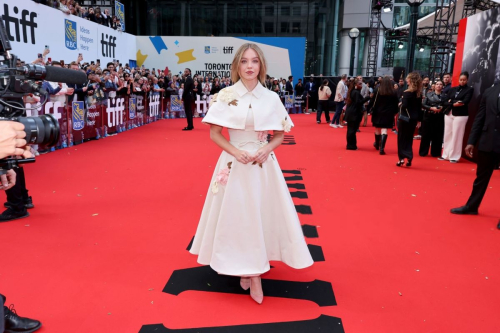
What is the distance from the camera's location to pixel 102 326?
259 centimetres

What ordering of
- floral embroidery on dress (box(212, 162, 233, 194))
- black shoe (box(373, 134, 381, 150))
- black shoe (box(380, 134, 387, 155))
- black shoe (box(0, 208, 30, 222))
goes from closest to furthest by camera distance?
floral embroidery on dress (box(212, 162, 233, 194)) < black shoe (box(0, 208, 30, 222)) < black shoe (box(380, 134, 387, 155)) < black shoe (box(373, 134, 381, 150))

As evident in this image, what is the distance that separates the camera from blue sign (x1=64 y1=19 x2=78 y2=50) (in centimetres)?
1381

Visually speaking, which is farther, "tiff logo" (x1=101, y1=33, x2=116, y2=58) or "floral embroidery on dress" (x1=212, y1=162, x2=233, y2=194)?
"tiff logo" (x1=101, y1=33, x2=116, y2=58)

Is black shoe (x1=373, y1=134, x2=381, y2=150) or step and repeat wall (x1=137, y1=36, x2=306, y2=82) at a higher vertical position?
step and repeat wall (x1=137, y1=36, x2=306, y2=82)

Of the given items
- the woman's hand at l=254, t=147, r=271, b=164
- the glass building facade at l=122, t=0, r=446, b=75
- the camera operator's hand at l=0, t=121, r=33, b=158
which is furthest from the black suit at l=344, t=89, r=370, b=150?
the glass building facade at l=122, t=0, r=446, b=75

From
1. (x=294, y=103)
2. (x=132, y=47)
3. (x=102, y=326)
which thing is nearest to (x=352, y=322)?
(x=102, y=326)

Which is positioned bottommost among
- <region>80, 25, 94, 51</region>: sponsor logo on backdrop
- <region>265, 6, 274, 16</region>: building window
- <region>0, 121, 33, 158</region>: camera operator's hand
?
<region>0, 121, 33, 158</region>: camera operator's hand

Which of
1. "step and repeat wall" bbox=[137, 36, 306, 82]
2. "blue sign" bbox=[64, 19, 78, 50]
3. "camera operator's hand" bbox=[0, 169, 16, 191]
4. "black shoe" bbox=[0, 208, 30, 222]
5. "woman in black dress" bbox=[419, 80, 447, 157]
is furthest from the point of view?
"step and repeat wall" bbox=[137, 36, 306, 82]

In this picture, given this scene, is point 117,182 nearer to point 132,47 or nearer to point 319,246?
point 319,246

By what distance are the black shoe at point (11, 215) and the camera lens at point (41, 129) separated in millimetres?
3197

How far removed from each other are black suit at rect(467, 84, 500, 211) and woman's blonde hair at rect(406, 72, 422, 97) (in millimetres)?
2770

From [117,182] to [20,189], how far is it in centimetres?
175

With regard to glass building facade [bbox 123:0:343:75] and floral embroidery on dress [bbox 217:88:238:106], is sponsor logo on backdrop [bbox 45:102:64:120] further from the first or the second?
glass building facade [bbox 123:0:343:75]

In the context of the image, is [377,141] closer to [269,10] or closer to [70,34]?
[70,34]
